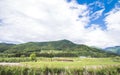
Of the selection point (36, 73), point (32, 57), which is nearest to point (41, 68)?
point (36, 73)

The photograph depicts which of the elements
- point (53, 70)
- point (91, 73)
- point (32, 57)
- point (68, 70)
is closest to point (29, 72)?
point (53, 70)

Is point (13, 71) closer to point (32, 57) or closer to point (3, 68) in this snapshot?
point (3, 68)

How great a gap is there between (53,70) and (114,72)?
29.6 ft

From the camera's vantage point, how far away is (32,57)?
86.5 m

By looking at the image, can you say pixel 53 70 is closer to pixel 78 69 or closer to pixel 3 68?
pixel 78 69

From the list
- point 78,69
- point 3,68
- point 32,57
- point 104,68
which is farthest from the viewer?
point 32,57

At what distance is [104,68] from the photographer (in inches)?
1019

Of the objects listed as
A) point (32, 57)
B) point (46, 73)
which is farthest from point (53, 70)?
point (32, 57)

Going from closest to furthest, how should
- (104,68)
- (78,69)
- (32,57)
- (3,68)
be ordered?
(3,68) < (78,69) < (104,68) < (32,57)

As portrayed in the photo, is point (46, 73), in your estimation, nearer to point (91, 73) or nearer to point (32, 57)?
point (91, 73)

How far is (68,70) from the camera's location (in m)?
23.0

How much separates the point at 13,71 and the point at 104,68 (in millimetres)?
11804

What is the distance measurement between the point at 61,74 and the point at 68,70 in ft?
3.25

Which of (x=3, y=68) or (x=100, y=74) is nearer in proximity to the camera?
(x=3, y=68)
